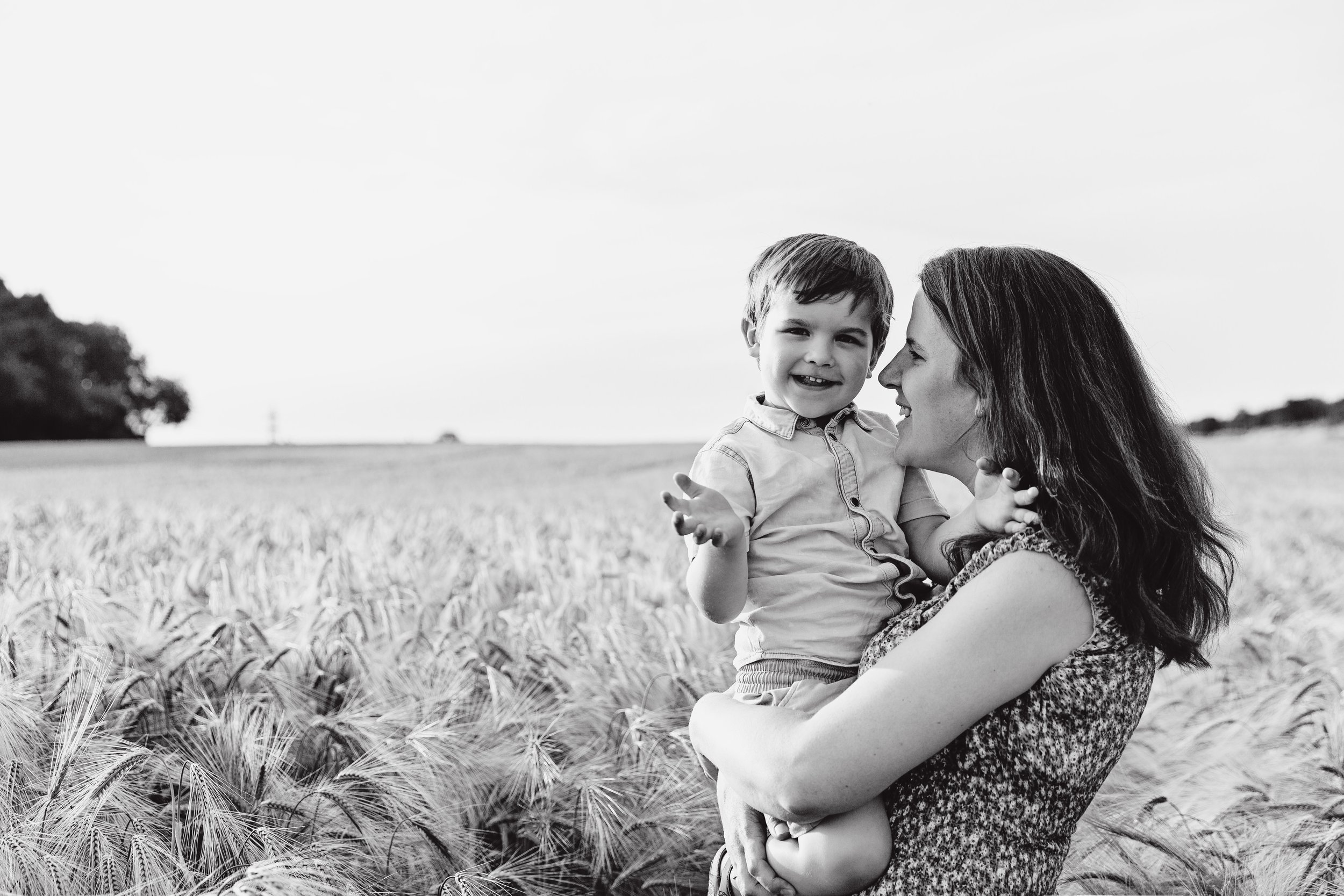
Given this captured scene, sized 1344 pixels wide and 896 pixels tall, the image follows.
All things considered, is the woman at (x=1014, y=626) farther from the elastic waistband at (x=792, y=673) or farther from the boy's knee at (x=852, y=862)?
the elastic waistband at (x=792, y=673)

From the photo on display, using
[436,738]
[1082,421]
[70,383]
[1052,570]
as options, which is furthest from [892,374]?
[70,383]

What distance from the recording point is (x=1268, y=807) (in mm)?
2668

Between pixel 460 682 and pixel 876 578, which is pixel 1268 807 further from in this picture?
pixel 460 682

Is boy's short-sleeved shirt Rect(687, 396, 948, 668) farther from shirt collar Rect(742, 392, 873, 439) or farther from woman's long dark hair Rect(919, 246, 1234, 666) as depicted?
woman's long dark hair Rect(919, 246, 1234, 666)

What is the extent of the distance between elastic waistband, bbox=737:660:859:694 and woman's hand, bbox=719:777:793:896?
20cm

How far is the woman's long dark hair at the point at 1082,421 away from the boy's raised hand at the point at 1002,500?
3 centimetres

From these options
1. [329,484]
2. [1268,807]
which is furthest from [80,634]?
[329,484]

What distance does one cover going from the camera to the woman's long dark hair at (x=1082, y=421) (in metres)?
1.76

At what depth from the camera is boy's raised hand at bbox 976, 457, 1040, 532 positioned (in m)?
1.78

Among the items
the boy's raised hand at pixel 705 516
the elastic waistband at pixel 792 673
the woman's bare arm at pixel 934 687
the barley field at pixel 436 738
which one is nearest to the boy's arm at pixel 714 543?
the boy's raised hand at pixel 705 516

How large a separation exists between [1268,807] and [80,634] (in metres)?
3.12

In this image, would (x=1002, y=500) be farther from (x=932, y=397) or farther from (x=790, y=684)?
(x=790, y=684)

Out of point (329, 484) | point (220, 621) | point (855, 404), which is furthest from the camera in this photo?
point (329, 484)

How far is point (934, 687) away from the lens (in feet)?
5.28
